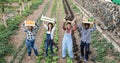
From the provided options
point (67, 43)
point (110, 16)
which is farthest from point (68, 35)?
point (110, 16)

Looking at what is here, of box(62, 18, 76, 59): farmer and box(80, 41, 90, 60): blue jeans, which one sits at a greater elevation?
box(62, 18, 76, 59): farmer

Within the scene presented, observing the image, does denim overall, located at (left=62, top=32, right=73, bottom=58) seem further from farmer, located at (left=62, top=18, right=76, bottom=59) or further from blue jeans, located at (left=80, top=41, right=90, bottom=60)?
blue jeans, located at (left=80, top=41, right=90, bottom=60)

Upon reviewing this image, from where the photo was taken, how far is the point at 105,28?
702 inches

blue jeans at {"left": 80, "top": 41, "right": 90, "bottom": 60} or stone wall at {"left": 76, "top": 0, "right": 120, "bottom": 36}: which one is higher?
stone wall at {"left": 76, "top": 0, "right": 120, "bottom": 36}

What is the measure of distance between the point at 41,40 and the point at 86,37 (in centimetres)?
500

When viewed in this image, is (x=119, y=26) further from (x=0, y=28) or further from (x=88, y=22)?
(x=0, y=28)

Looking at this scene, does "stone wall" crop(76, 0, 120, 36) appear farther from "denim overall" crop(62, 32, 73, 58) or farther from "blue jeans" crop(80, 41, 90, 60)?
"denim overall" crop(62, 32, 73, 58)

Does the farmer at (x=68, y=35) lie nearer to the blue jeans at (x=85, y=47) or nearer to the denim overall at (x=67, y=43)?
the denim overall at (x=67, y=43)

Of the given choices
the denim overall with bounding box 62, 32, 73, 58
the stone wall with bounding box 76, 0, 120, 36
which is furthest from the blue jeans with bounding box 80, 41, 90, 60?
the stone wall with bounding box 76, 0, 120, 36

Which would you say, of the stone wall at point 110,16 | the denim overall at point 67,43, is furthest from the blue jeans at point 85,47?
the stone wall at point 110,16

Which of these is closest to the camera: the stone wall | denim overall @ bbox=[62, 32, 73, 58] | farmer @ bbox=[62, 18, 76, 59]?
farmer @ bbox=[62, 18, 76, 59]

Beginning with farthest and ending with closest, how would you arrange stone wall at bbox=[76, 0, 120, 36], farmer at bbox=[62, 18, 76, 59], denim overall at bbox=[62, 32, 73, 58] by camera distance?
stone wall at bbox=[76, 0, 120, 36]
denim overall at bbox=[62, 32, 73, 58]
farmer at bbox=[62, 18, 76, 59]

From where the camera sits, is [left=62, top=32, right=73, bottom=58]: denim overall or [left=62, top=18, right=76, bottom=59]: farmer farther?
[left=62, top=32, right=73, bottom=58]: denim overall

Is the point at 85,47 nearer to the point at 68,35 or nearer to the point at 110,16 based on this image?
the point at 68,35
